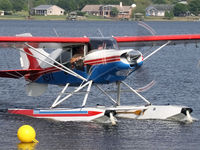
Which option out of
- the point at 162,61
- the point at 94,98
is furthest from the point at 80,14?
the point at 94,98

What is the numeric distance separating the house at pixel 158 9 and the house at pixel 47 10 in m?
24.1

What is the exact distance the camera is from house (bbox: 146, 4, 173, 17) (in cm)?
16390

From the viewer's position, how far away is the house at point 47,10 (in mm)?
156625

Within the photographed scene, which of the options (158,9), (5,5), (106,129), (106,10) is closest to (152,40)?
(106,129)

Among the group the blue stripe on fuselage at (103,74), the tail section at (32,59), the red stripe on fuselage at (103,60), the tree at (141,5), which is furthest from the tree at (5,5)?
the red stripe on fuselage at (103,60)

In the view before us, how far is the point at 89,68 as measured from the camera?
55.7 ft

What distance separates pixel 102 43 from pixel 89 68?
32.4 inches

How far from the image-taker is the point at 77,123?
56.3ft

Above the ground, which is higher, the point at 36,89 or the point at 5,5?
the point at 36,89

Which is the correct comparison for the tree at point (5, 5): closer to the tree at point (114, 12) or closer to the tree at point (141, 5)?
the tree at point (114, 12)

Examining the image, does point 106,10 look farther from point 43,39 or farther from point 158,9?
point 43,39

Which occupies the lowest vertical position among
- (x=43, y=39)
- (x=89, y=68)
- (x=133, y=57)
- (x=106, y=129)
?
(x=106, y=129)

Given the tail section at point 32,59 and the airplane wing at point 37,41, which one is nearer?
the airplane wing at point 37,41

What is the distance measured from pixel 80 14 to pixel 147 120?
489ft
